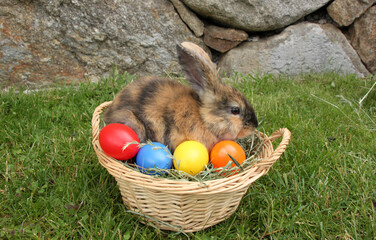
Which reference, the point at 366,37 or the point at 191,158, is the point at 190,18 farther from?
the point at 191,158

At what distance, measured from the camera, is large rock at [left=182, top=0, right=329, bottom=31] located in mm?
4793

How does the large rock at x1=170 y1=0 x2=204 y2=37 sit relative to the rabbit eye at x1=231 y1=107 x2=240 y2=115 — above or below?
below

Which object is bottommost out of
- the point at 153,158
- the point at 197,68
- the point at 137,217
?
the point at 137,217

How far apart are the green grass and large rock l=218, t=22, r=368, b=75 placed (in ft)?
5.21

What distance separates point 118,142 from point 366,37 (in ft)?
15.7

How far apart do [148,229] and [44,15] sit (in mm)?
3408

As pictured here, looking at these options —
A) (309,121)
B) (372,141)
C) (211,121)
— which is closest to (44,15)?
(211,121)

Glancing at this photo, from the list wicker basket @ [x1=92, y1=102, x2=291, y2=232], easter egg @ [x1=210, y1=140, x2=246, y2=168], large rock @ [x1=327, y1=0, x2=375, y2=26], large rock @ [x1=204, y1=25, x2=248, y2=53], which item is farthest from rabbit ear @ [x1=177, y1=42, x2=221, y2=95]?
large rock @ [x1=327, y1=0, x2=375, y2=26]

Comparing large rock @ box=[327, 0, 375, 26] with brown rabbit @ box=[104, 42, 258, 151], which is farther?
large rock @ box=[327, 0, 375, 26]

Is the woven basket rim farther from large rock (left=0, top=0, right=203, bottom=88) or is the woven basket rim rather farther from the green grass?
large rock (left=0, top=0, right=203, bottom=88)

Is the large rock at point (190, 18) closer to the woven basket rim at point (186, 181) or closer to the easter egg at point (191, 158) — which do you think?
the easter egg at point (191, 158)

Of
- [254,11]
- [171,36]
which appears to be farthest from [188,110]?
[254,11]

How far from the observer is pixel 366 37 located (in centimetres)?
526

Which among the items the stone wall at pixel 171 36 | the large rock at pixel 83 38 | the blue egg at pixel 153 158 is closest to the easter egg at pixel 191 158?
the blue egg at pixel 153 158
